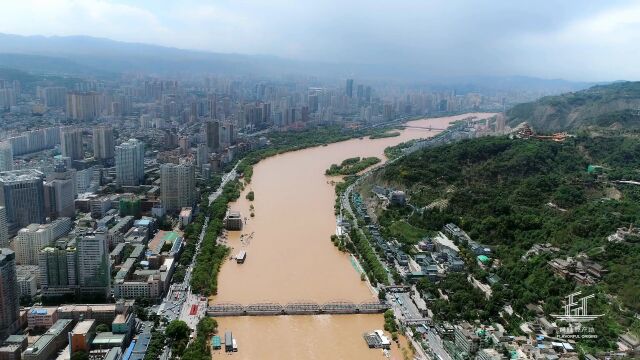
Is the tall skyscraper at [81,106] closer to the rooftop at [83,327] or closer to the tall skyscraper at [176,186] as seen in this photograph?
the tall skyscraper at [176,186]

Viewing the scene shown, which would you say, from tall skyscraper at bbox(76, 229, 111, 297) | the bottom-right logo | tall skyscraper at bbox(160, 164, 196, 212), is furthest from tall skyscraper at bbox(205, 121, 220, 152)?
the bottom-right logo

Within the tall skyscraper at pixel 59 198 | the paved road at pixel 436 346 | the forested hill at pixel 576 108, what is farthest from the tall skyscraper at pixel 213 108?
the paved road at pixel 436 346

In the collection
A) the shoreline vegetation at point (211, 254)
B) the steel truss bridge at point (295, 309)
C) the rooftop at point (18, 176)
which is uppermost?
the rooftop at point (18, 176)

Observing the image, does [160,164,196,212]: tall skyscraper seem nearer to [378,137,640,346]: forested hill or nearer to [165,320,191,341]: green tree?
[378,137,640,346]: forested hill

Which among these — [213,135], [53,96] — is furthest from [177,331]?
[53,96]

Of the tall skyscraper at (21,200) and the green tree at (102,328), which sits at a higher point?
the tall skyscraper at (21,200)
